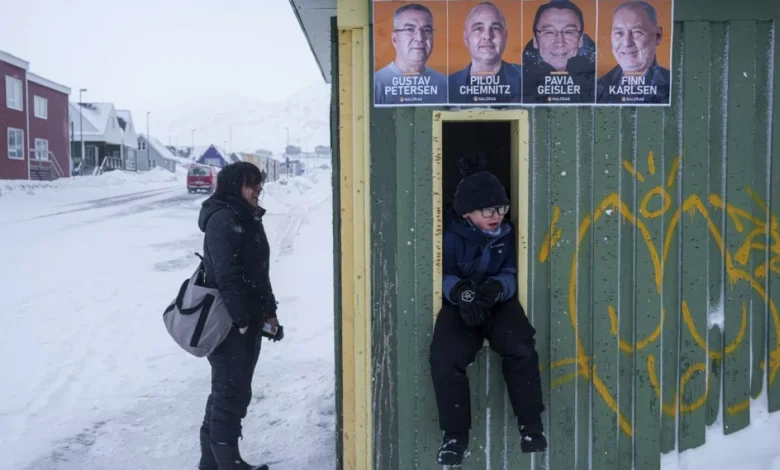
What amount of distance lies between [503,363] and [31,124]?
40.1m

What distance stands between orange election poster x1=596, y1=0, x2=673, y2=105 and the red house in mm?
35530

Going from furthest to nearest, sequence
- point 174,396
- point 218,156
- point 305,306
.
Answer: point 218,156 < point 305,306 < point 174,396

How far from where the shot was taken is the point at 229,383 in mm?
3715

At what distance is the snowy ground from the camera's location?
465cm

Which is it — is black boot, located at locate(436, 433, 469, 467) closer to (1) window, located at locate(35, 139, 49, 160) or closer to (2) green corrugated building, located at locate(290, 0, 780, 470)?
(2) green corrugated building, located at locate(290, 0, 780, 470)

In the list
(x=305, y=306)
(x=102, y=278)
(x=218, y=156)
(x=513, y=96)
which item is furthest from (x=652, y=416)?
(x=218, y=156)

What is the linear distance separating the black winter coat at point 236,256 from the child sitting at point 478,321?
3.67ft

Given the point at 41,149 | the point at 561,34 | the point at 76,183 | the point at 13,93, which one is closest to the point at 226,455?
the point at 561,34

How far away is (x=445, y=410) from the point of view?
3076mm

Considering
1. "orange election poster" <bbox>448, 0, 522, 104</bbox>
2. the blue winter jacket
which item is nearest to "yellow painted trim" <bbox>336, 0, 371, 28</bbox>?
"orange election poster" <bbox>448, 0, 522, 104</bbox>

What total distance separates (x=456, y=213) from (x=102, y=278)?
881 cm

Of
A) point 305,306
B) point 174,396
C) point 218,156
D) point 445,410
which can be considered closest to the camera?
point 445,410

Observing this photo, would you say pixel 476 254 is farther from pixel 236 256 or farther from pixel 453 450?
pixel 236 256

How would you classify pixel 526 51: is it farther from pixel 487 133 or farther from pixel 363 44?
pixel 487 133
